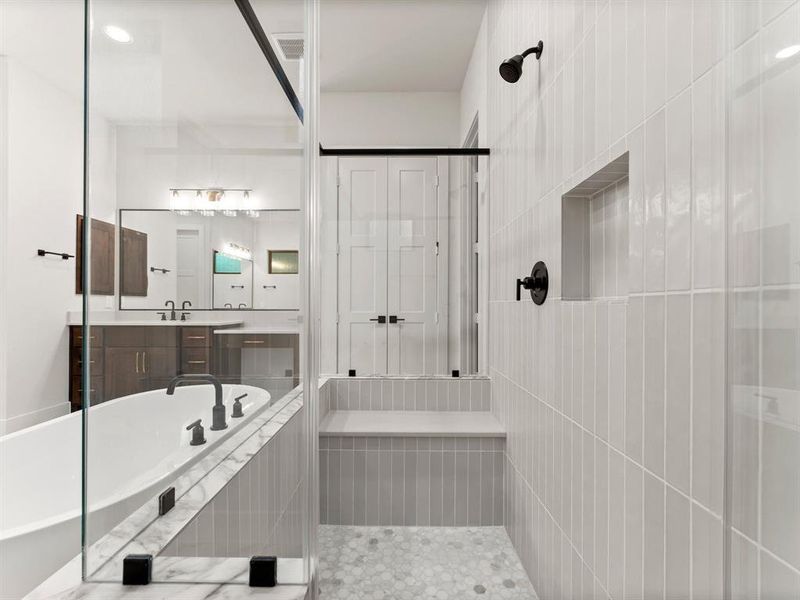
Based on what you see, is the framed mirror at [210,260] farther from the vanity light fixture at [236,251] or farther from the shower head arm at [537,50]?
the shower head arm at [537,50]

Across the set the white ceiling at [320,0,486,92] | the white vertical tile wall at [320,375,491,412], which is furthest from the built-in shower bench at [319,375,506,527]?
the white ceiling at [320,0,486,92]

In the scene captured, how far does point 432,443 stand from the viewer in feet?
6.52

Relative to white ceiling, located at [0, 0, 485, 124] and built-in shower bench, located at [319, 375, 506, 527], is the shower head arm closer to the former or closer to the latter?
white ceiling, located at [0, 0, 485, 124]

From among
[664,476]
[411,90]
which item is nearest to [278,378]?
[664,476]

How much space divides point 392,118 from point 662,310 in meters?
3.53

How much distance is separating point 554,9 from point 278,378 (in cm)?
147

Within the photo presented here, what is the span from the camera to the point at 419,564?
1656 millimetres

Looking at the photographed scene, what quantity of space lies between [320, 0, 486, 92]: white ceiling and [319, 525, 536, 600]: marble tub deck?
3180 millimetres

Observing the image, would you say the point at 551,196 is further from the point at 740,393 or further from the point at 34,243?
the point at 34,243

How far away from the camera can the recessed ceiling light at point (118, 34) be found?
707 mm

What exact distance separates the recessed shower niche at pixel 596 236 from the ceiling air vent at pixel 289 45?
87cm

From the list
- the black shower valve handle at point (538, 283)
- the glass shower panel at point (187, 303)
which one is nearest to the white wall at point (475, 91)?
the black shower valve handle at point (538, 283)

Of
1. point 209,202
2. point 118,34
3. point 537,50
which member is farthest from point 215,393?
point 537,50

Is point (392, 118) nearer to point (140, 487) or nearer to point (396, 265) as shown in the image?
point (396, 265)
